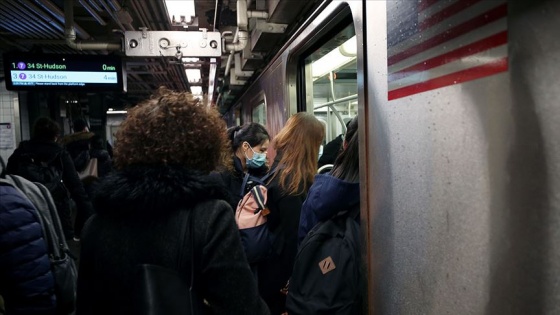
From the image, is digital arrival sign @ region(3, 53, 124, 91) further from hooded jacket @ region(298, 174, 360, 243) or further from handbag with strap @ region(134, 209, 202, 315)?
handbag with strap @ region(134, 209, 202, 315)

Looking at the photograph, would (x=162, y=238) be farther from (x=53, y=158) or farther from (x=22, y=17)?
(x=22, y=17)

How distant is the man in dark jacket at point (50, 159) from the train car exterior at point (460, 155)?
10.2 feet

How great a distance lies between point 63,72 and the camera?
13.6ft

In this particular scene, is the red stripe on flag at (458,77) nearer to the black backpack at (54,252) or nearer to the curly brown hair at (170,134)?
the curly brown hair at (170,134)

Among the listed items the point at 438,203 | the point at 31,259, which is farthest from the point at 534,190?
the point at 31,259

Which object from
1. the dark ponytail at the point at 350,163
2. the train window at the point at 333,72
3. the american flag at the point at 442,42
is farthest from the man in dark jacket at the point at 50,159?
the american flag at the point at 442,42

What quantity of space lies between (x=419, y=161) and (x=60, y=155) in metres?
3.47

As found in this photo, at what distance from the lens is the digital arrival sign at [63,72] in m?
4.00

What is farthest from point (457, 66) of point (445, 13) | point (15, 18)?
point (15, 18)

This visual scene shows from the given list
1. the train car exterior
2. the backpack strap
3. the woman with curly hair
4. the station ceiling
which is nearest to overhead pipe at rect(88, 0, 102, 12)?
the station ceiling

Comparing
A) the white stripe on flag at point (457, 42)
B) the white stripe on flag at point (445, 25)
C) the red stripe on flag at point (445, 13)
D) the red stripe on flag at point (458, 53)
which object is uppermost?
the red stripe on flag at point (445, 13)

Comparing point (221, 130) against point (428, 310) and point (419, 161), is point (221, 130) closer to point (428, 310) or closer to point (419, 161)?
point (419, 161)

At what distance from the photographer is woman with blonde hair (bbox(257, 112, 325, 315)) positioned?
1.85m

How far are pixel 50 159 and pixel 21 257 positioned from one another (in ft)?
7.11
